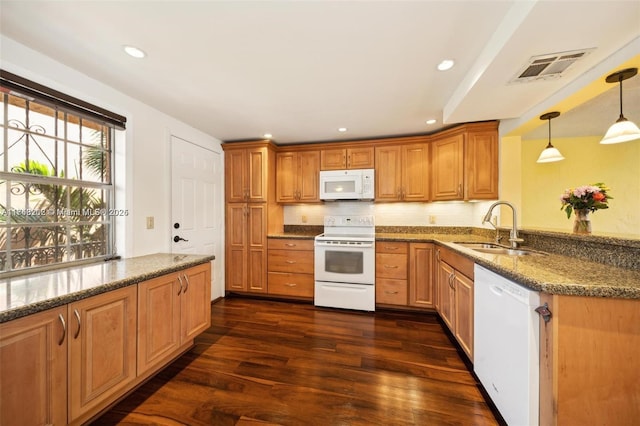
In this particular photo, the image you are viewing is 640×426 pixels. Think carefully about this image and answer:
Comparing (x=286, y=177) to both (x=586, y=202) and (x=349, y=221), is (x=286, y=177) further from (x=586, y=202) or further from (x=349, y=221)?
(x=586, y=202)

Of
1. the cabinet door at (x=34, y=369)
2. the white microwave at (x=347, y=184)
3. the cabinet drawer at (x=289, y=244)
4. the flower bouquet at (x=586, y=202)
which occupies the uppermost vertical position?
the white microwave at (x=347, y=184)

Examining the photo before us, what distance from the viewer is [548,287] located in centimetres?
106

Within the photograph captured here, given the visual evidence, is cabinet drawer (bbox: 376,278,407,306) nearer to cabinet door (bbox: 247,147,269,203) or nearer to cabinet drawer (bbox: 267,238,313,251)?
cabinet drawer (bbox: 267,238,313,251)

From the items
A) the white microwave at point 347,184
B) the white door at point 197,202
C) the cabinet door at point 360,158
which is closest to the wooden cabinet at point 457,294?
the white microwave at point 347,184

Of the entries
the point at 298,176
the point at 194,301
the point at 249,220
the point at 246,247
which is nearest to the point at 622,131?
the point at 298,176

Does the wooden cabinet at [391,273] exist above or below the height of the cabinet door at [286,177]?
below

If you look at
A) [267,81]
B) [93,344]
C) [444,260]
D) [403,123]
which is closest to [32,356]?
[93,344]

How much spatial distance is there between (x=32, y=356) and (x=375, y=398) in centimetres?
186

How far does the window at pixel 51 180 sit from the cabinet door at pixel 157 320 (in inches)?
28.9

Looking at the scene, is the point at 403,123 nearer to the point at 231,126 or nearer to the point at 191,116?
the point at 231,126

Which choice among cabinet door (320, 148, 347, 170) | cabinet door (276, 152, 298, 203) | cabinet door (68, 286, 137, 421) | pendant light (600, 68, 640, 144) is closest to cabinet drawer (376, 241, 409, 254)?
cabinet door (320, 148, 347, 170)

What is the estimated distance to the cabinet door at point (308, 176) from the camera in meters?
3.56

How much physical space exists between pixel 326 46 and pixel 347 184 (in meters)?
2.01

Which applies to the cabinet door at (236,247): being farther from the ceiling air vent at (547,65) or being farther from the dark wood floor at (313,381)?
the ceiling air vent at (547,65)
